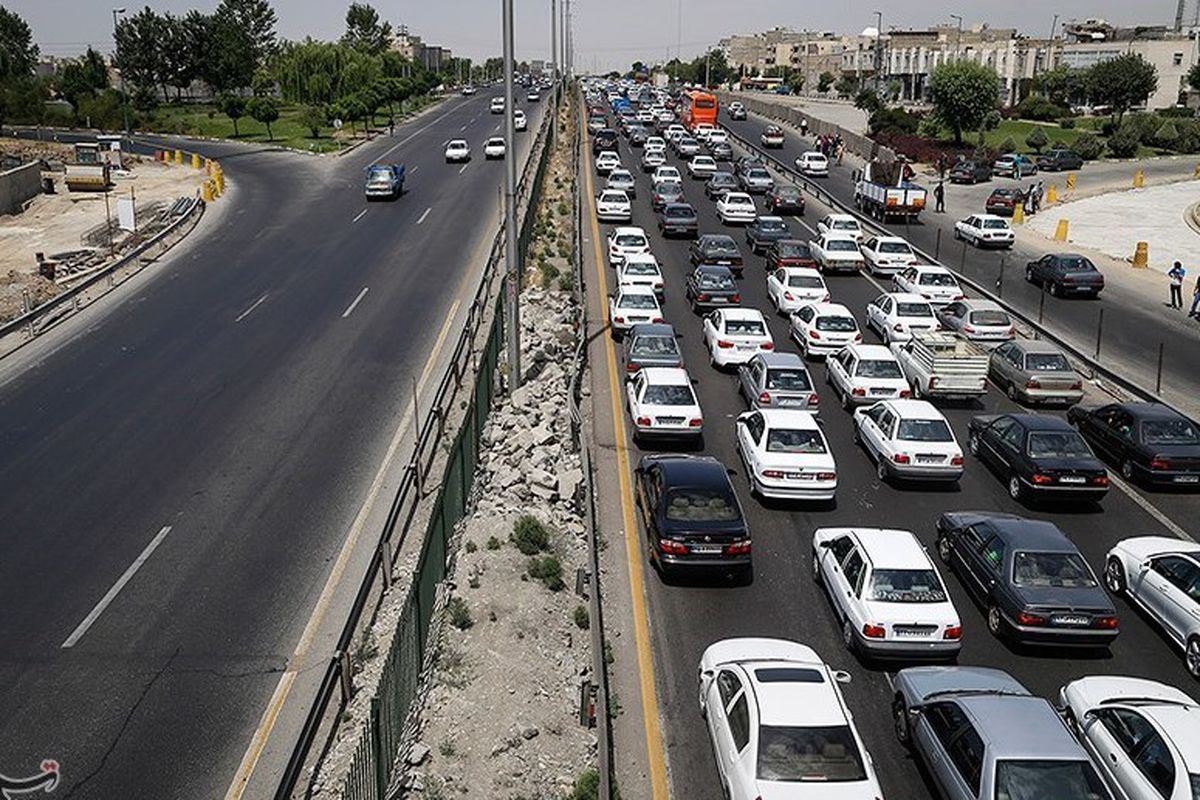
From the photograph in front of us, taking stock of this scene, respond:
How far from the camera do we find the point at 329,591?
1481cm

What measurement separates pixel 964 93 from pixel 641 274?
57497 millimetres

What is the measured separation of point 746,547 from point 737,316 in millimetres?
12120

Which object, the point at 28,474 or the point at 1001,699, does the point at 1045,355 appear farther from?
the point at 28,474

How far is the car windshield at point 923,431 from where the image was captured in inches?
765

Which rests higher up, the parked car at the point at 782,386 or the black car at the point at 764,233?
the black car at the point at 764,233

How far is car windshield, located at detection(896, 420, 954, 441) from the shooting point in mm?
19422

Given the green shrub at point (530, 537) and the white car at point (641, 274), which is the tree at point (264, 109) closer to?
the white car at point (641, 274)

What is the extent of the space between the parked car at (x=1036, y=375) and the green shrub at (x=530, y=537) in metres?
13.4

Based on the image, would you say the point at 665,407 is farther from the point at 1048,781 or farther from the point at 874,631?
the point at 1048,781

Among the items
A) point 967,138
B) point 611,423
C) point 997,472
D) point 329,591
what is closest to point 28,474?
point 329,591

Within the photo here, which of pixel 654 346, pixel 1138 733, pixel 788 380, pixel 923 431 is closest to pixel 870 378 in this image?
pixel 788 380

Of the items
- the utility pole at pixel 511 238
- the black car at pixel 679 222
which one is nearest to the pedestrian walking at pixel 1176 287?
the black car at pixel 679 222

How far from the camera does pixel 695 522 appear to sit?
610 inches

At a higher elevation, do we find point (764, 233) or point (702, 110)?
point (702, 110)
